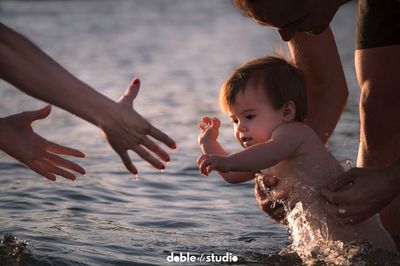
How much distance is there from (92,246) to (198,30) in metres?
14.5

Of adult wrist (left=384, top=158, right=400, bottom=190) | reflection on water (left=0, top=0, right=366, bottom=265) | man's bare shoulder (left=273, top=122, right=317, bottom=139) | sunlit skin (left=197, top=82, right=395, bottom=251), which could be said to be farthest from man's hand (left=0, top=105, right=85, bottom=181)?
adult wrist (left=384, top=158, right=400, bottom=190)

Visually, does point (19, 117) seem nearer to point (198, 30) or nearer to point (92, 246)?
point (92, 246)

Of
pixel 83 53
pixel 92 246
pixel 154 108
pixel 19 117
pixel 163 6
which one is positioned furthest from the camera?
pixel 163 6

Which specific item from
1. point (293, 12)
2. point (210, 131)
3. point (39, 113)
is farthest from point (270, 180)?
point (39, 113)

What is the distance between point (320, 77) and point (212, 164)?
1.24 metres

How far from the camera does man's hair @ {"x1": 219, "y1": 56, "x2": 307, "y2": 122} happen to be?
4344 mm

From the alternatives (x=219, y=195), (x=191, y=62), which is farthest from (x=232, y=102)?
(x=191, y=62)

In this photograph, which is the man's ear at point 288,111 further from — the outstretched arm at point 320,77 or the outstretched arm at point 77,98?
the outstretched arm at point 77,98

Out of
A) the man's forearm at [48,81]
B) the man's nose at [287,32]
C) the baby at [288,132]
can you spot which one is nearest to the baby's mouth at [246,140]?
the baby at [288,132]

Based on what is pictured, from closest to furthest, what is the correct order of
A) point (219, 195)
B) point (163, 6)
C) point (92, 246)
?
point (92, 246) → point (219, 195) → point (163, 6)

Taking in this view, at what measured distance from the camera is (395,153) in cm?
496

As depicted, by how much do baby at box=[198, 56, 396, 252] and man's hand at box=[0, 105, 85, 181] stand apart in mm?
847

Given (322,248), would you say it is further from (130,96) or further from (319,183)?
(130,96)

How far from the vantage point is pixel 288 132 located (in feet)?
14.1
